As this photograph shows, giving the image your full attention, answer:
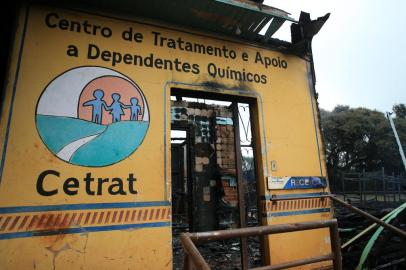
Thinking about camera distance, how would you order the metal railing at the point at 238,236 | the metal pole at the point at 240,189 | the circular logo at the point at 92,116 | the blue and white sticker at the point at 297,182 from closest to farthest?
the metal railing at the point at 238,236 → the circular logo at the point at 92,116 → the metal pole at the point at 240,189 → the blue and white sticker at the point at 297,182

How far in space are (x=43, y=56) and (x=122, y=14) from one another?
1144 millimetres

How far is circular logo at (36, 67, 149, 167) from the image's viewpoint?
302 centimetres

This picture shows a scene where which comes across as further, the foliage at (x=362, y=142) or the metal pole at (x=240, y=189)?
the foliage at (x=362, y=142)

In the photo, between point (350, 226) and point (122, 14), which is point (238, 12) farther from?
point (350, 226)

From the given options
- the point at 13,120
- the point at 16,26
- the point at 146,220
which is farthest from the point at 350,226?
the point at 16,26

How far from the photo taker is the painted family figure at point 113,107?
10.6 feet

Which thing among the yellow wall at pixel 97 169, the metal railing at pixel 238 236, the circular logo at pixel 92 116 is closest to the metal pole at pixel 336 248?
the metal railing at pixel 238 236

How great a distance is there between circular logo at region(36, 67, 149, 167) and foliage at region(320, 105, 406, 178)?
2261 centimetres

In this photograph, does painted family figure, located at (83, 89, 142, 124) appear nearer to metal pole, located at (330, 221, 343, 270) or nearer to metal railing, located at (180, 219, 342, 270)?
metal railing, located at (180, 219, 342, 270)

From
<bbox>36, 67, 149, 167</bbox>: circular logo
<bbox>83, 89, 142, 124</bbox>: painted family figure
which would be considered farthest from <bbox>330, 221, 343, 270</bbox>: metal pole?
<bbox>83, 89, 142, 124</bbox>: painted family figure

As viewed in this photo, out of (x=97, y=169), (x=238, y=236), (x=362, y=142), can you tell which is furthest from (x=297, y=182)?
(x=362, y=142)

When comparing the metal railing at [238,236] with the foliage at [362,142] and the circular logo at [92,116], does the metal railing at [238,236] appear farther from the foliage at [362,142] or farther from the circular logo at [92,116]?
the foliage at [362,142]

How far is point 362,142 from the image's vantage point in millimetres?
23375

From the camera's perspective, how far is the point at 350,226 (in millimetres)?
5723
